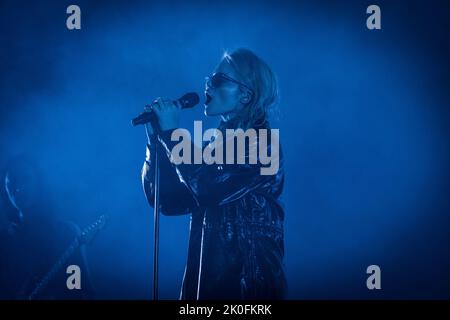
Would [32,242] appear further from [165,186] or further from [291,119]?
[291,119]

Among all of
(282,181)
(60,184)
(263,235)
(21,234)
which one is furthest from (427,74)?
(21,234)

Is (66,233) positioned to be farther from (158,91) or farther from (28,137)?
(158,91)

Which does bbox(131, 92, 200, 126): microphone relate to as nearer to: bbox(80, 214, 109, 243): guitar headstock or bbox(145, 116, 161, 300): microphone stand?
bbox(145, 116, 161, 300): microphone stand

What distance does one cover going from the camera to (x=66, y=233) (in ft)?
10.1

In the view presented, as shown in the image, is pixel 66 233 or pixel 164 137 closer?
pixel 164 137

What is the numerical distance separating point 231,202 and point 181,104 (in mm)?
562

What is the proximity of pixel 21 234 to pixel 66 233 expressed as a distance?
26 centimetres

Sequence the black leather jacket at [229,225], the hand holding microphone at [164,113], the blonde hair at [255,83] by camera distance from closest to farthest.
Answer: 1. the hand holding microphone at [164,113]
2. the black leather jacket at [229,225]
3. the blonde hair at [255,83]

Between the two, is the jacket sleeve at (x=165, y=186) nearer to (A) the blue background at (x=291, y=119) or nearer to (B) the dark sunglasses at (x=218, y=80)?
(A) the blue background at (x=291, y=119)

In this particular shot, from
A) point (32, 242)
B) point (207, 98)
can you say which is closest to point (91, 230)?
point (32, 242)

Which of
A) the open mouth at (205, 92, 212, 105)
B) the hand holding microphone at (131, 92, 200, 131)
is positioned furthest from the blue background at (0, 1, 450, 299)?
the hand holding microphone at (131, 92, 200, 131)

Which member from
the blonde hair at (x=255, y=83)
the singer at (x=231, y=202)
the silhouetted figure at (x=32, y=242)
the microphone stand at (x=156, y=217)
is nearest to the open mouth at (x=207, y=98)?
the singer at (x=231, y=202)

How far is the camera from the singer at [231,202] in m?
2.91

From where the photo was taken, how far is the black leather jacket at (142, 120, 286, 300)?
291 cm
